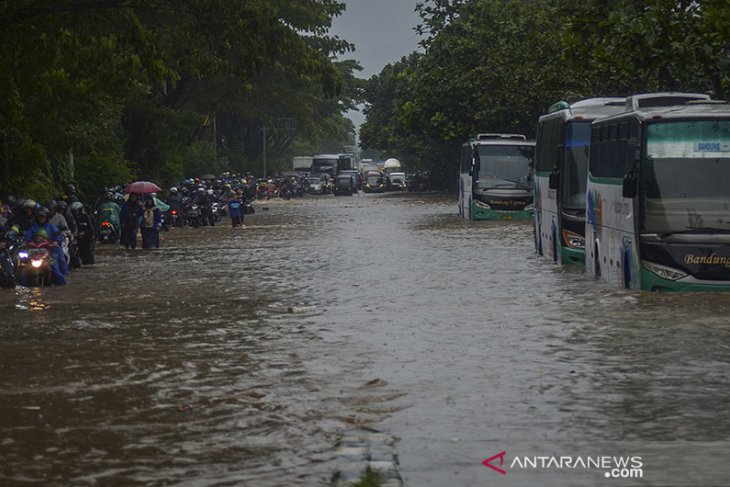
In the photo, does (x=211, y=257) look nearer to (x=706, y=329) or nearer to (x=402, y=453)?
(x=706, y=329)

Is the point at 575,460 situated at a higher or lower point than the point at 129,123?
lower

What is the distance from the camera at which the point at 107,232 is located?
34.3 meters

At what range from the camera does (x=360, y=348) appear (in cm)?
1359

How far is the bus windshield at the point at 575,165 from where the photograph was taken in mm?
25141

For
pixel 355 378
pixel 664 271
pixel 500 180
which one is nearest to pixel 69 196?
pixel 664 271

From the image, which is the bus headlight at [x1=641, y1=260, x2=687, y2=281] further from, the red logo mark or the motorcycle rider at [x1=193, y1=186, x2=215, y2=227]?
the motorcycle rider at [x1=193, y1=186, x2=215, y2=227]

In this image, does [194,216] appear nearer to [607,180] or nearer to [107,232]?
[107,232]

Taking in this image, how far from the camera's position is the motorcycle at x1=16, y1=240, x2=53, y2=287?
21641mm

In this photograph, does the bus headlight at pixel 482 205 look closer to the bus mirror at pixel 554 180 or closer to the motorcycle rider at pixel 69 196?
the motorcycle rider at pixel 69 196

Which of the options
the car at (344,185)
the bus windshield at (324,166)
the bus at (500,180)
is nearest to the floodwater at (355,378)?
the bus at (500,180)

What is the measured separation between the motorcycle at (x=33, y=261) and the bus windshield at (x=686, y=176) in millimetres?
9094

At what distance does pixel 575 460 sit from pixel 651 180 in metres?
10.9

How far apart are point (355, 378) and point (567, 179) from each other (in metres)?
14.5

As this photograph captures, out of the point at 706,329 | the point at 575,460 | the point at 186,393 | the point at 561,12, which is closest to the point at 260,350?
the point at 186,393
